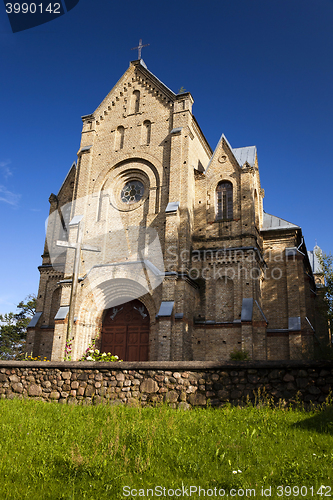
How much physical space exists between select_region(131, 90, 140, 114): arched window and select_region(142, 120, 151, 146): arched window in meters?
1.24

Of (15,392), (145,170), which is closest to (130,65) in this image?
(145,170)

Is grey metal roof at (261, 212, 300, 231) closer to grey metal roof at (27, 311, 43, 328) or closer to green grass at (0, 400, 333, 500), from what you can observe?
grey metal roof at (27, 311, 43, 328)

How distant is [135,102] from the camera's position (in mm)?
24172

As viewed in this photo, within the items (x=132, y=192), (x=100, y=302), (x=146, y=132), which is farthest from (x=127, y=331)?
(x=146, y=132)

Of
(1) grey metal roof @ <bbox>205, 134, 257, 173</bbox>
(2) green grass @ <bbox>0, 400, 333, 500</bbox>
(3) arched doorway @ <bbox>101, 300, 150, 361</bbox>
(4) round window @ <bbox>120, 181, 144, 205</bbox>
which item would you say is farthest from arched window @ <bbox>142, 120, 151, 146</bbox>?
(2) green grass @ <bbox>0, 400, 333, 500</bbox>

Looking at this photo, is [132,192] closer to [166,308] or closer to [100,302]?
[100,302]

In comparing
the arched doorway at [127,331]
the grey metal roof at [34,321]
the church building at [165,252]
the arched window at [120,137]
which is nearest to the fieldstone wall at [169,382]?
the church building at [165,252]

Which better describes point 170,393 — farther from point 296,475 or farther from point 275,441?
point 296,475

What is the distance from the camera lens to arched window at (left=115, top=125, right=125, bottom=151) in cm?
2339

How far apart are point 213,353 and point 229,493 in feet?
46.2

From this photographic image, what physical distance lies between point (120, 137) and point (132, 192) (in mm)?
3740

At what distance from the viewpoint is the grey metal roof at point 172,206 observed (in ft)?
63.8

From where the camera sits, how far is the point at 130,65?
2491cm

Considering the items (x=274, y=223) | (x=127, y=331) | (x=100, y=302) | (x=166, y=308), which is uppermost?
(x=274, y=223)
